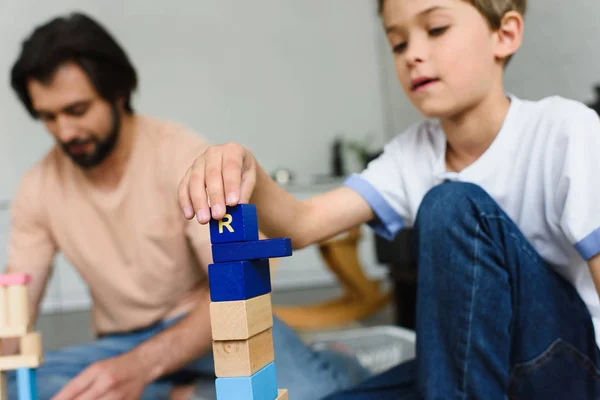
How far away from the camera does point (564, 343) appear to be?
74 centimetres

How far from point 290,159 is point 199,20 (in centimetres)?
102

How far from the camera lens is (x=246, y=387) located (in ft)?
1.67

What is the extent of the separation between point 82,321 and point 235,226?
8.07 feet

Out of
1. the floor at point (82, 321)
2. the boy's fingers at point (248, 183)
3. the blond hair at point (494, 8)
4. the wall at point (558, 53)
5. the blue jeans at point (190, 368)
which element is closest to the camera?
the boy's fingers at point (248, 183)

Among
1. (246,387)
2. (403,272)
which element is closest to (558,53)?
(403,272)

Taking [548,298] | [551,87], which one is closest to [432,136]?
[548,298]

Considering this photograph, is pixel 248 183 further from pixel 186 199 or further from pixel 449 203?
pixel 449 203

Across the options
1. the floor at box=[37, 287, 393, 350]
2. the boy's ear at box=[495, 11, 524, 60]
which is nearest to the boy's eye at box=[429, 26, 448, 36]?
the boy's ear at box=[495, 11, 524, 60]

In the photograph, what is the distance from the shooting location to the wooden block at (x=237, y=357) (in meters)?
0.52

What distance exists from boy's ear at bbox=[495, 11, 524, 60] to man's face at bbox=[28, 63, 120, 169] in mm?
779

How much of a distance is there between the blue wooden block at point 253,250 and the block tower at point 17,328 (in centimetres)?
27

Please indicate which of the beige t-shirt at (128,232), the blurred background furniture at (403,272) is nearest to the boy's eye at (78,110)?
the beige t-shirt at (128,232)

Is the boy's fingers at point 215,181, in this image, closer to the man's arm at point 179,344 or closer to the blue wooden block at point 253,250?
the blue wooden block at point 253,250

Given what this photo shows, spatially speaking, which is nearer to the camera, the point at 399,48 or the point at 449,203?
the point at 449,203
